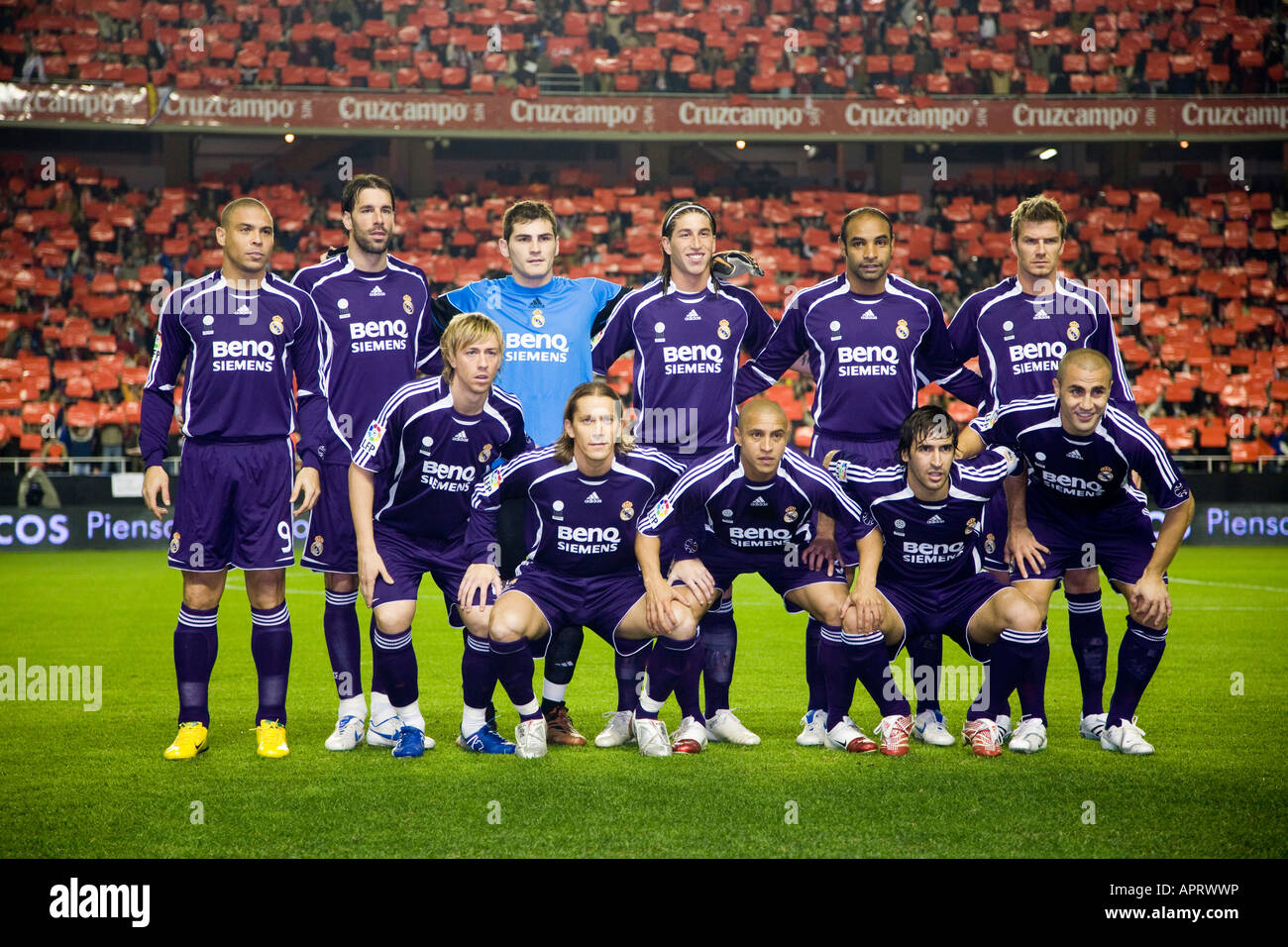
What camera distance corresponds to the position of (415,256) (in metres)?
21.7

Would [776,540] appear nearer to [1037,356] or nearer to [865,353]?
[865,353]

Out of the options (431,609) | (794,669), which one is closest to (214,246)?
(431,609)

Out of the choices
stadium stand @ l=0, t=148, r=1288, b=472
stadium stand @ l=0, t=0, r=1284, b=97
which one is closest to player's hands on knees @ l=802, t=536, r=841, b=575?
stadium stand @ l=0, t=148, r=1288, b=472

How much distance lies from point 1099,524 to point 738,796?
7.01ft

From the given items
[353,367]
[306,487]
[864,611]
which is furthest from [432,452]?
[864,611]

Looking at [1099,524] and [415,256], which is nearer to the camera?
[1099,524]

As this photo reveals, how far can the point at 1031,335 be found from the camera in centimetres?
593

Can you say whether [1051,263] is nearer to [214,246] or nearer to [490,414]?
[490,414]

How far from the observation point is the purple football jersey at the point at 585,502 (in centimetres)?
542

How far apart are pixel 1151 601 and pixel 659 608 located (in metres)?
2.05

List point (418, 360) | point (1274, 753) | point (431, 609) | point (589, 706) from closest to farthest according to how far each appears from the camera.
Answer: point (1274, 753) → point (418, 360) → point (589, 706) → point (431, 609)

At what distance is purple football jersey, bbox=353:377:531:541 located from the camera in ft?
17.6

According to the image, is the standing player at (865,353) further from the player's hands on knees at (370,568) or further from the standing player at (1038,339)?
the player's hands on knees at (370,568)

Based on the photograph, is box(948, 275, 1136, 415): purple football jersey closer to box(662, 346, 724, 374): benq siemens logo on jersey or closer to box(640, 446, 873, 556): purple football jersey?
box(640, 446, 873, 556): purple football jersey
